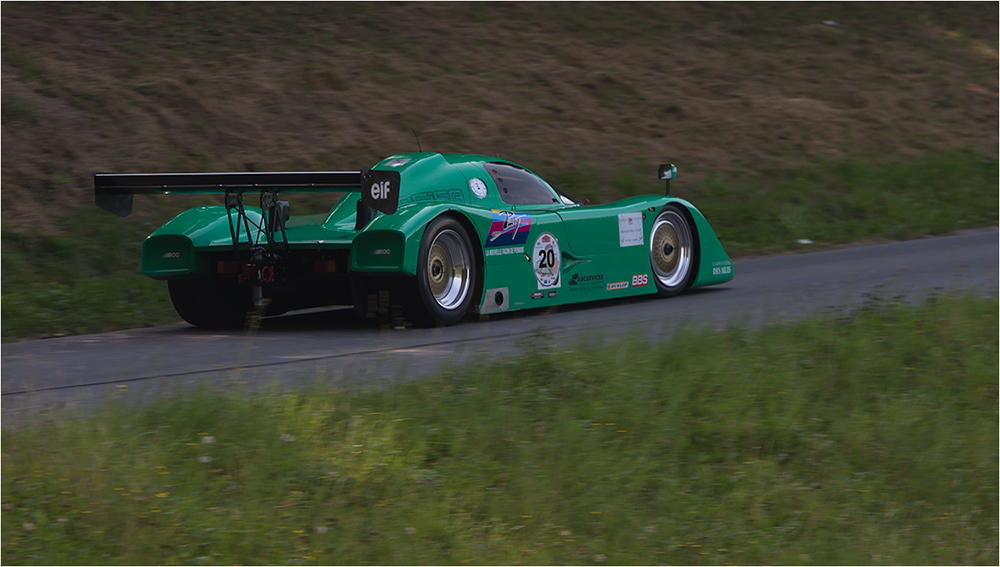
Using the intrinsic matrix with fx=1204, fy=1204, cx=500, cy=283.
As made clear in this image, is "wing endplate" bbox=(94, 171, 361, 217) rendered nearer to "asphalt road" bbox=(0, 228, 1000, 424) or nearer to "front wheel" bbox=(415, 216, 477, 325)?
"front wheel" bbox=(415, 216, 477, 325)

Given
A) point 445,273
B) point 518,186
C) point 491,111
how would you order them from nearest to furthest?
point 445,273 → point 518,186 → point 491,111

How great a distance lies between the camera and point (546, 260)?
967cm

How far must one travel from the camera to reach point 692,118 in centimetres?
2150

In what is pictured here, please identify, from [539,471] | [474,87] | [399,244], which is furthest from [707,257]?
[474,87]

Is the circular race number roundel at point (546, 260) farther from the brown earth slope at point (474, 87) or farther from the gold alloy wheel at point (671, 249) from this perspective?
the brown earth slope at point (474, 87)

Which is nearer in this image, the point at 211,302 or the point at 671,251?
the point at 211,302

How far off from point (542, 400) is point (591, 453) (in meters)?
0.85

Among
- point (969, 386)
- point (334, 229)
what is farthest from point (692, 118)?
point (969, 386)

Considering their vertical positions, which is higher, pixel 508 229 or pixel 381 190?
pixel 381 190

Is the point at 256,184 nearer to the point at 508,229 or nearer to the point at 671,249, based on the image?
the point at 508,229

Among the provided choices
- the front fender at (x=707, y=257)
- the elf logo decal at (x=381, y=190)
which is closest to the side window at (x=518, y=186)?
the front fender at (x=707, y=257)

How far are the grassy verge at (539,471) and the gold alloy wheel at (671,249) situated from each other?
4.10 m

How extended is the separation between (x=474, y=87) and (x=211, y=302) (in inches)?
466

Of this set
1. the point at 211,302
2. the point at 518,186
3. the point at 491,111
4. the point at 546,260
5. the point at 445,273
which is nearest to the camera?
the point at 445,273
